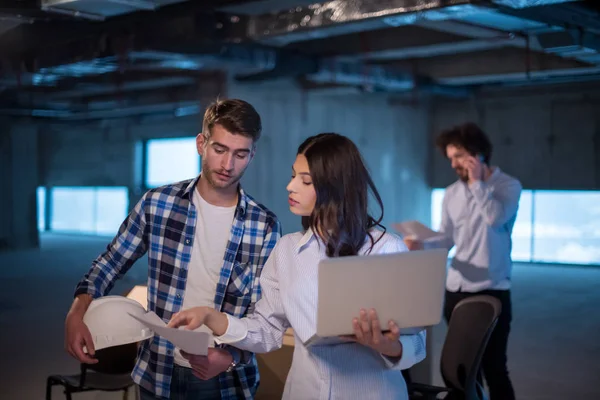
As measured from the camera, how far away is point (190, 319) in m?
1.52

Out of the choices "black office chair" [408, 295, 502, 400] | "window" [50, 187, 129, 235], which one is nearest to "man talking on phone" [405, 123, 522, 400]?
"black office chair" [408, 295, 502, 400]

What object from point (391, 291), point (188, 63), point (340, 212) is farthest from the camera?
point (188, 63)

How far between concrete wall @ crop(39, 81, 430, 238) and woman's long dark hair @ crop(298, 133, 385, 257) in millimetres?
7529

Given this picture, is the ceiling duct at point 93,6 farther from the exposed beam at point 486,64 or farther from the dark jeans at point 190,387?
the exposed beam at point 486,64

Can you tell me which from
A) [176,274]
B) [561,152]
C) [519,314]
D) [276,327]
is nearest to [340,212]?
[276,327]

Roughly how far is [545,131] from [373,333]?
35.1 feet

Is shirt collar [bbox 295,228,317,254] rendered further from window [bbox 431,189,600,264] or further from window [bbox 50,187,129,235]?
window [bbox 50,187,129,235]

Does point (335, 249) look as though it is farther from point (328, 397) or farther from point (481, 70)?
point (481, 70)

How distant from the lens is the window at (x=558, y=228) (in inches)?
435

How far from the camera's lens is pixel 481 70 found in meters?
9.34

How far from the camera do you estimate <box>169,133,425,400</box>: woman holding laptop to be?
150 cm

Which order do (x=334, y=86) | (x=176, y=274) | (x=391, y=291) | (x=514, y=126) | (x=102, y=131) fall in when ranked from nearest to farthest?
(x=391, y=291) → (x=176, y=274) → (x=334, y=86) → (x=514, y=126) → (x=102, y=131)

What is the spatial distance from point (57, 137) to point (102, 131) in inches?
42.8

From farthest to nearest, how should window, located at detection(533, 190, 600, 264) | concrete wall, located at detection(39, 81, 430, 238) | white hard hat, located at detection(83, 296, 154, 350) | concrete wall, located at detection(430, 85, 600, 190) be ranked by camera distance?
window, located at detection(533, 190, 600, 264), concrete wall, located at detection(430, 85, 600, 190), concrete wall, located at detection(39, 81, 430, 238), white hard hat, located at detection(83, 296, 154, 350)
